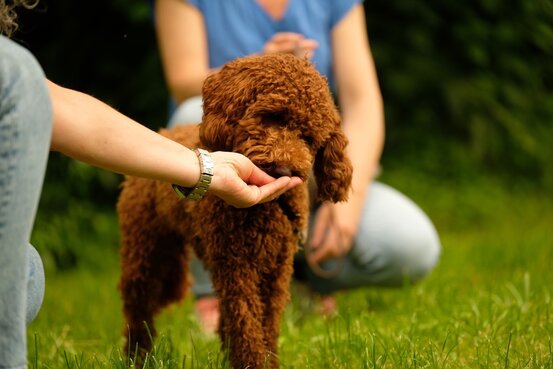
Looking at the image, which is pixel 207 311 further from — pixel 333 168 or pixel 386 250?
pixel 333 168

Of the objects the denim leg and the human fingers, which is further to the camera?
the denim leg

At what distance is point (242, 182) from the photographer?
71.1 inches

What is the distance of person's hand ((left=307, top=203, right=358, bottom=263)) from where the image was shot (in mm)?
3199

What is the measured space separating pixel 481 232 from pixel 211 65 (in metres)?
2.94

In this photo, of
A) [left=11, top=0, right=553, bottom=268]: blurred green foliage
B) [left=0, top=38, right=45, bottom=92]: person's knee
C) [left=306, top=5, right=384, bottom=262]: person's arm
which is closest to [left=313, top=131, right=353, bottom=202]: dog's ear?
[left=0, top=38, right=45, bottom=92]: person's knee

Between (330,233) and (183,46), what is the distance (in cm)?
100

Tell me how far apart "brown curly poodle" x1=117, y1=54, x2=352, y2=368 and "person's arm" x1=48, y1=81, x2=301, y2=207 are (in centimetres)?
8

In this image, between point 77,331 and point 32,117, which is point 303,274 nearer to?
point 77,331

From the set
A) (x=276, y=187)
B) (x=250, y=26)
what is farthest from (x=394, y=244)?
(x=276, y=187)

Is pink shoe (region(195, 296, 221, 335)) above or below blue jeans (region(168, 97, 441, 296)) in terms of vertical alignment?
below

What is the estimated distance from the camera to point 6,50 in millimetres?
1446

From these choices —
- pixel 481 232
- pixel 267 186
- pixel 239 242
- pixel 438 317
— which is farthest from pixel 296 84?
pixel 481 232

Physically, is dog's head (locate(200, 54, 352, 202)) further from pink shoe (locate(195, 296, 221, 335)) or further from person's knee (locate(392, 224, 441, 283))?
person's knee (locate(392, 224, 441, 283))

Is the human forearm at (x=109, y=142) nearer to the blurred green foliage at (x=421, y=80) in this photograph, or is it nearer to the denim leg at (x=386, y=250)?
the denim leg at (x=386, y=250)
